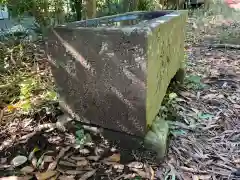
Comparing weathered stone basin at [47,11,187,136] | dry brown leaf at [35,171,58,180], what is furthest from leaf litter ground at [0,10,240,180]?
weathered stone basin at [47,11,187,136]

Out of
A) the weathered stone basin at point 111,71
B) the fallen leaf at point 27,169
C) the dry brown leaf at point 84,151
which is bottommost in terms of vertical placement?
the fallen leaf at point 27,169

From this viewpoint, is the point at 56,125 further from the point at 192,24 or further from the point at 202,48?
the point at 192,24

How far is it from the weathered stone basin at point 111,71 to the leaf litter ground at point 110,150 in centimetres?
17

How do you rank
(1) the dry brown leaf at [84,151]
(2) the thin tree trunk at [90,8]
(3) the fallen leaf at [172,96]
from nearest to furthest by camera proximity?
(1) the dry brown leaf at [84,151] → (3) the fallen leaf at [172,96] → (2) the thin tree trunk at [90,8]

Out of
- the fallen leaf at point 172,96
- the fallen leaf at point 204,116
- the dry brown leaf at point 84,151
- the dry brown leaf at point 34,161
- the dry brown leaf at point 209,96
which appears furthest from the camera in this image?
the dry brown leaf at point 209,96

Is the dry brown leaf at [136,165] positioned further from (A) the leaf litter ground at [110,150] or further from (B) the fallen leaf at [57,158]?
(B) the fallen leaf at [57,158]

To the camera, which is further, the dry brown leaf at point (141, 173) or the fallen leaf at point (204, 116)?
the fallen leaf at point (204, 116)

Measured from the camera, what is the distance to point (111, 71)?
5.92ft

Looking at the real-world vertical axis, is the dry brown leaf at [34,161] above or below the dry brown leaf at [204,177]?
above

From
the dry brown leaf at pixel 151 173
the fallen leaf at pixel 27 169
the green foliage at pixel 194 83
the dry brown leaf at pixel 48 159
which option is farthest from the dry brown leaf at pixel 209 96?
the fallen leaf at pixel 27 169

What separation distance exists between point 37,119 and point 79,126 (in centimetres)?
40

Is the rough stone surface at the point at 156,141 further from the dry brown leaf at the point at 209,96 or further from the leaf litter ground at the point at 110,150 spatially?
the dry brown leaf at the point at 209,96

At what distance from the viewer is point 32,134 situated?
6.82ft

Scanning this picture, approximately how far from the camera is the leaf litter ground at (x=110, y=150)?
5.87 ft
